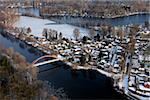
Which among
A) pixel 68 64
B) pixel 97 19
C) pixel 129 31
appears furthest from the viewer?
pixel 97 19

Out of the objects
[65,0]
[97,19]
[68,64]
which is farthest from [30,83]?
[65,0]

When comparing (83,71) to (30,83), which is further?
(83,71)

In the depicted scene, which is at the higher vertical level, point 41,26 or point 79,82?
point 41,26

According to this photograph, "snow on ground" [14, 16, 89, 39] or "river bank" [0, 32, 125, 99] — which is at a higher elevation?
"snow on ground" [14, 16, 89, 39]

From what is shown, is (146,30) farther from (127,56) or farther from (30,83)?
Answer: (30,83)

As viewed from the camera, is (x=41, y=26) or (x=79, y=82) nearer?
(x=79, y=82)

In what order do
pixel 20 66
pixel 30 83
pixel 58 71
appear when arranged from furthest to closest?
pixel 58 71 < pixel 20 66 < pixel 30 83

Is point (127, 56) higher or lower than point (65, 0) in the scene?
lower

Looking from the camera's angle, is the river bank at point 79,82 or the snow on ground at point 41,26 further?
the snow on ground at point 41,26
